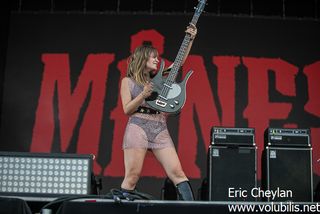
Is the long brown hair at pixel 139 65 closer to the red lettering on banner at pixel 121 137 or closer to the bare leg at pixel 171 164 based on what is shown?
the bare leg at pixel 171 164

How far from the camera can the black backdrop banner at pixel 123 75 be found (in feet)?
26.0

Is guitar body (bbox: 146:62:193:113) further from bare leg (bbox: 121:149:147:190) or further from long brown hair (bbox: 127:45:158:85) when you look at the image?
bare leg (bbox: 121:149:147:190)

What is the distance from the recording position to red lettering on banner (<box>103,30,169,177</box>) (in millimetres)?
7797

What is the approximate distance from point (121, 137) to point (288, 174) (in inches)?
101

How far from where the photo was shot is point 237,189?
5977 mm

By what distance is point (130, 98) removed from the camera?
5.65 meters

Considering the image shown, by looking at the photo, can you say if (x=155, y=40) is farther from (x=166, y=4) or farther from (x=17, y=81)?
(x=17, y=81)

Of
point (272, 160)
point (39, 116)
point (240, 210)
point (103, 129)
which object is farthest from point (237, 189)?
point (39, 116)

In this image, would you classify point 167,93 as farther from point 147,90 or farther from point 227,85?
point 227,85

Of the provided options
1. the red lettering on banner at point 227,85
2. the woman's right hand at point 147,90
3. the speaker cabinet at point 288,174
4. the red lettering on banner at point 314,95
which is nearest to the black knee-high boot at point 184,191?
the woman's right hand at point 147,90

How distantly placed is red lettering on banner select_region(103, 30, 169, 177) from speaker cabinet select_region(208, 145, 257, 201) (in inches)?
71.3

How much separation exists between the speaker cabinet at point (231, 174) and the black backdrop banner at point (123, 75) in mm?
1734

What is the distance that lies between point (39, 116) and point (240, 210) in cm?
458

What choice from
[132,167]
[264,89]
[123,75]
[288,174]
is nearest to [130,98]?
[132,167]
